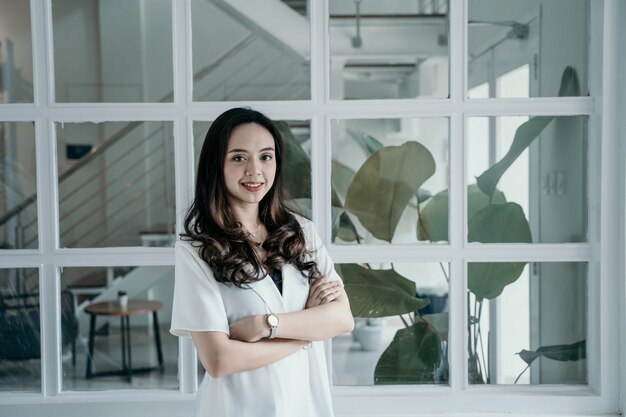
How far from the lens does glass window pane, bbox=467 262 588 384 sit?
186cm

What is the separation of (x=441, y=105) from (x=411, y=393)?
0.91 meters

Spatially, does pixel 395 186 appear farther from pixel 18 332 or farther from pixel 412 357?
pixel 18 332

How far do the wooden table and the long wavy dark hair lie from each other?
876mm

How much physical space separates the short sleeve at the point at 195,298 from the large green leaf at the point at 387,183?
675mm

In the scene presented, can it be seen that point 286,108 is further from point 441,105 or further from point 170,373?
point 170,373

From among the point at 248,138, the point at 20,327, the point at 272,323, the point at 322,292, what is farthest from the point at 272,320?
the point at 20,327

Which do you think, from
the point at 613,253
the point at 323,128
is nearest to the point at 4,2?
the point at 323,128

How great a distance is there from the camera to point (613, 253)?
1783 mm

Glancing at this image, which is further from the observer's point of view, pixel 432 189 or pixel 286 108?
pixel 432 189

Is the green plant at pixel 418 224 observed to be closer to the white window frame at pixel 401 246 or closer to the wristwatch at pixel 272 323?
the white window frame at pixel 401 246

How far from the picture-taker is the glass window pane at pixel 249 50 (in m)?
1.97

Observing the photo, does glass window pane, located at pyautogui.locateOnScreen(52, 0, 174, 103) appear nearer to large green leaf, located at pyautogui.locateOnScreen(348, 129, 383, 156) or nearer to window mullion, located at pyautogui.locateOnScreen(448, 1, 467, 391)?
large green leaf, located at pyautogui.locateOnScreen(348, 129, 383, 156)

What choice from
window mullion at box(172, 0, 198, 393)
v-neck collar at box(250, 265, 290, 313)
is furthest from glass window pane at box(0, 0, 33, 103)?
v-neck collar at box(250, 265, 290, 313)

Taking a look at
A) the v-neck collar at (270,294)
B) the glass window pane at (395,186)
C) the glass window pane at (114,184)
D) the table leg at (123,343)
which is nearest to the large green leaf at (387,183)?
the glass window pane at (395,186)
